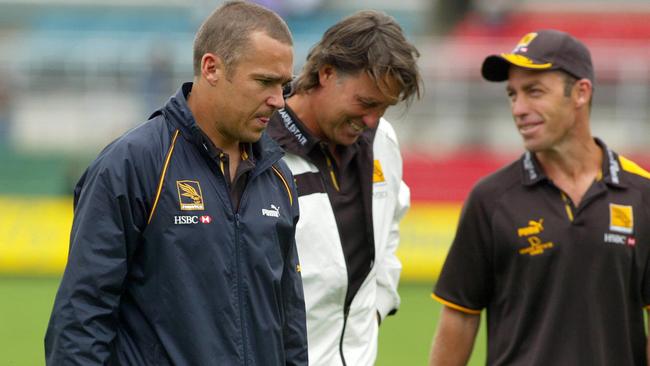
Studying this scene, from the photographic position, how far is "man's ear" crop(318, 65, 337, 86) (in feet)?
16.1

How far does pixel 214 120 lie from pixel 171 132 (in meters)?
0.15

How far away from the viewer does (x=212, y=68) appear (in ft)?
12.9

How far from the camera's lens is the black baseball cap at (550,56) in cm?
522

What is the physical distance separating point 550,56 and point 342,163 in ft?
3.35

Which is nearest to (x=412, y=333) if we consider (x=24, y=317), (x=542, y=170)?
(x=24, y=317)

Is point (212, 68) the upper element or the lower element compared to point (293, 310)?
upper

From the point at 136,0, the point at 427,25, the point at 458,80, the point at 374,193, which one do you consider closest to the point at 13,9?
the point at 136,0

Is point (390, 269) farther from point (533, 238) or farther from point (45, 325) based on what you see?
point (45, 325)

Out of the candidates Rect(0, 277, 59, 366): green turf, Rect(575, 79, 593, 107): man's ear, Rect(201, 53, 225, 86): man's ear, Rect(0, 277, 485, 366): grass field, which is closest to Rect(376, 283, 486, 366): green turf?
Rect(0, 277, 485, 366): grass field

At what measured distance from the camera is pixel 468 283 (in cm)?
530

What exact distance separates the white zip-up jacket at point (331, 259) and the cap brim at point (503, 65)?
57 centimetres

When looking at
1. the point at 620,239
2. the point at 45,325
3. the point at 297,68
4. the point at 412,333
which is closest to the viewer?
the point at 620,239

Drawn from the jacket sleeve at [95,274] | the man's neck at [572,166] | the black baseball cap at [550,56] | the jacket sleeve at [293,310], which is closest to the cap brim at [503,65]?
the black baseball cap at [550,56]

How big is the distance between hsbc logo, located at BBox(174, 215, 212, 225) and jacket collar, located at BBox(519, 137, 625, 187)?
6.21ft
